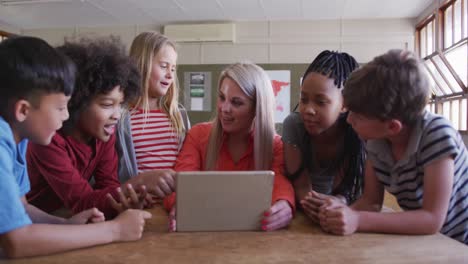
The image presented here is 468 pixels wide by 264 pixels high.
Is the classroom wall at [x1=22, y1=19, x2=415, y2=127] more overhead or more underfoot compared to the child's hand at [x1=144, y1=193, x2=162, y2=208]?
more overhead

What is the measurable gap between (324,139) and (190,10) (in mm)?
5043

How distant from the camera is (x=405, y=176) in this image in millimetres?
1213

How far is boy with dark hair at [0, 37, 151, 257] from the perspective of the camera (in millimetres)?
841

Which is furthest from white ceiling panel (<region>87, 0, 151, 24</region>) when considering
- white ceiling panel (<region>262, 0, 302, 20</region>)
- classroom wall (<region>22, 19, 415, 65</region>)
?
white ceiling panel (<region>262, 0, 302, 20</region>)

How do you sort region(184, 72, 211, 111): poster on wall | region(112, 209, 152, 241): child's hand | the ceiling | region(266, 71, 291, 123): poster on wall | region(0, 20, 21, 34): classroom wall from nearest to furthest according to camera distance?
1. region(112, 209, 152, 241): child's hand
2. the ceiling
3. region(266, 71, 291, 123): poster on wall
4. region(184, 72, 211, 111): poster on wall
5. region(0, 20, 21, 34): classroom wall

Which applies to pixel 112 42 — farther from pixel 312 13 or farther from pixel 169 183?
pixel 312 13

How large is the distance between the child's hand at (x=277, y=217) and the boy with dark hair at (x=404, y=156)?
11 centimetres

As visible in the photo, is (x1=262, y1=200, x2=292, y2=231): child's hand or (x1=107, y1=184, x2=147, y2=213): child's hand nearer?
(x1=262, y1=200, x2=292, y2=231): child's hand

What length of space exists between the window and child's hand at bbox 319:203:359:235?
160 inches

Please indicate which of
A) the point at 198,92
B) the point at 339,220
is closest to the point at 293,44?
the point at 198,92

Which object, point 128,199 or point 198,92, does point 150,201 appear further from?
point 198,92

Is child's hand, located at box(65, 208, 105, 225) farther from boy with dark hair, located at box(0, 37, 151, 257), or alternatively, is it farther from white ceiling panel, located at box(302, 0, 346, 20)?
white ceiling panel, located at box(302, 0, 346, 20)

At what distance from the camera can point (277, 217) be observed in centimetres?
112

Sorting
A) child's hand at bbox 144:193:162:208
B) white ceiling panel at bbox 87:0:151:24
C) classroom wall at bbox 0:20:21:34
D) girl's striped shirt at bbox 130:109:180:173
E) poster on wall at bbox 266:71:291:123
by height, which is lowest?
child's hand at bbox 144:193:162:208
